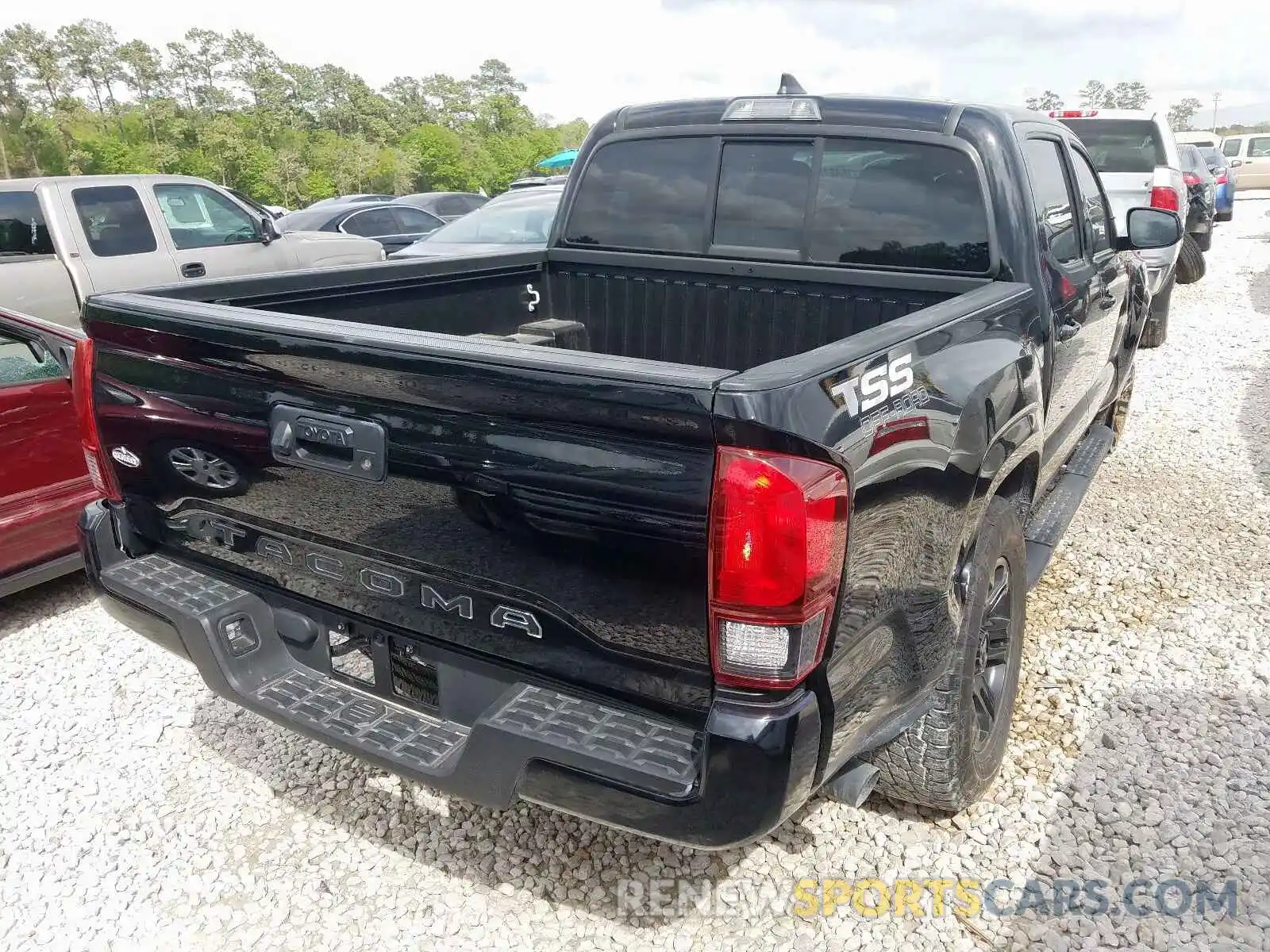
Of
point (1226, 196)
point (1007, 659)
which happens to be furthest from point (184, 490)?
point (1226, 196)

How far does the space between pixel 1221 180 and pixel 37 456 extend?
2040 centimetres

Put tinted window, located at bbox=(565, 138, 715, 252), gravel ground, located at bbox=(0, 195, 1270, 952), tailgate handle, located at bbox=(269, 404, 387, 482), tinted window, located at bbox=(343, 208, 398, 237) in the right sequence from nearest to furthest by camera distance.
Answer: tailgate handle, located at bbox=(269, 404, 387, 482) → gravel ground, located at bbox=(0, 195, 1270, 952) → tinted window, located at bbox=(565, 138, 715, 252) → tinted window, located at bbox=(343, 208, 398, 237)

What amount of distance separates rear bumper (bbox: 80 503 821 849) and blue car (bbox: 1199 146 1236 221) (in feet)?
65.2

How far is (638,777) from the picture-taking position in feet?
5.86

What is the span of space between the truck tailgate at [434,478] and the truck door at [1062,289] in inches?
74.7

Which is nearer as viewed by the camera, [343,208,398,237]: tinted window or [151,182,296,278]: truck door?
[151,182,296,278]: truck door

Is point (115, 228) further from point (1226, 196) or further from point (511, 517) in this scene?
point (1226, 196)

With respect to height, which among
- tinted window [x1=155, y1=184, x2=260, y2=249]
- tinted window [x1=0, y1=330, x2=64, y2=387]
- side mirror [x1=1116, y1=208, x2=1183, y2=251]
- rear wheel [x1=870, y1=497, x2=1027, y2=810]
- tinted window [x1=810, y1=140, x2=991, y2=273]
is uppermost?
tinted window [x1=810, y1=140, x2=991, y2=273]

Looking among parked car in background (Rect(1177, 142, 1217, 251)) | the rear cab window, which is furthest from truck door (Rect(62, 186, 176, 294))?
parked car in background (Rect(1177, 142, 1217, 251))

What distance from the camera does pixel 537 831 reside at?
2.78 m

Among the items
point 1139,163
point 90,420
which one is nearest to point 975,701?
point 90,420

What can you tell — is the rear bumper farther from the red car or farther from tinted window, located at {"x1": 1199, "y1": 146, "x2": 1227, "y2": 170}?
tinted window, located at {"x1": 1199, "y1": 146, "x2": 1227, "y2": 170}

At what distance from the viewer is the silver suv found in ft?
26.9

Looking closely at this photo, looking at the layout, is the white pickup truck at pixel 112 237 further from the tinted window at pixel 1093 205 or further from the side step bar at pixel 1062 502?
the side step bar at pixel 1062 502
